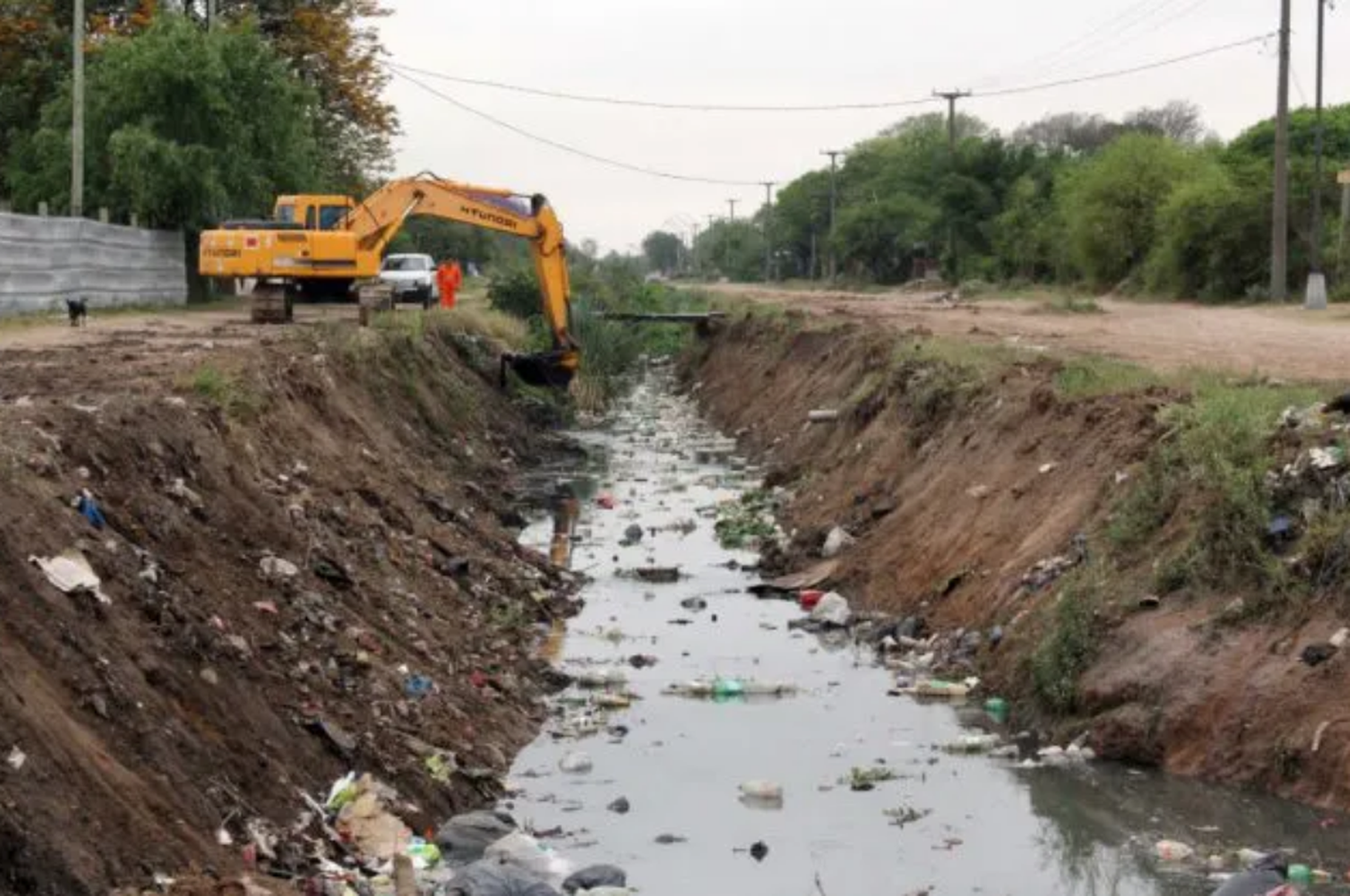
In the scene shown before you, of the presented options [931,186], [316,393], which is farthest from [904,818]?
[931,186]

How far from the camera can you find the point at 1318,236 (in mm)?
40625

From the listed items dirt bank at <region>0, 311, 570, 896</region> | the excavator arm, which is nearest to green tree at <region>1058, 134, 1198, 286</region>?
the excavator arm

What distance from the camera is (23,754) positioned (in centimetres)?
673

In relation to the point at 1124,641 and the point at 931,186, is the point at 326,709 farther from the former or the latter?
the point at 931,186

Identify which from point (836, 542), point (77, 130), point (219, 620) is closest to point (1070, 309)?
point (77, 130)

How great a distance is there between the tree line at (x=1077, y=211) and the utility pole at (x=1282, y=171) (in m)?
1.88

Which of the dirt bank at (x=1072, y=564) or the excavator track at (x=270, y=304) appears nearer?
the dirt bank at (x=1072, y=564)

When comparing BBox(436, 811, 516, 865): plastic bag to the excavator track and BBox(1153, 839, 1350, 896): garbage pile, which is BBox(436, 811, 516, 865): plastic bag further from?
the excavator track

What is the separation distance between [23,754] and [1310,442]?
28.9 ft

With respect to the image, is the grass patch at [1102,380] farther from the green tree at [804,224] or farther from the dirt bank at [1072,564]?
the green tree at [804,224]

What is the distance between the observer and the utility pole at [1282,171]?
40.0 meters

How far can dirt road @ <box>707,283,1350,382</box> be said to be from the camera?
810 inches

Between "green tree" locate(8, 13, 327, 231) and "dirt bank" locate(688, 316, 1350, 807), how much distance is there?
1862 cm

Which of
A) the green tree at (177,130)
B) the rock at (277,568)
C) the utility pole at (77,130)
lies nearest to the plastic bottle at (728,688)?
the rock at (277,568)
